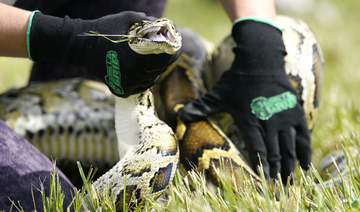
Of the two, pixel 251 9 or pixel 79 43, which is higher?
pixel 251 9

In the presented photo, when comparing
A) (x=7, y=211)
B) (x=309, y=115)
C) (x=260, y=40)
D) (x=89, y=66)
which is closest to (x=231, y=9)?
(x=260, y=40)

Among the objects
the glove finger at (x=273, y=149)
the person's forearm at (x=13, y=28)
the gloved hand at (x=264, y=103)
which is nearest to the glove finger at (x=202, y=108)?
the gloved hand at (x=264, y=103)

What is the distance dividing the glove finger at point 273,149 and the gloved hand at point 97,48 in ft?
2.71

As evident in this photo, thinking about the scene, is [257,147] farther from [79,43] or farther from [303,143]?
[79,43]

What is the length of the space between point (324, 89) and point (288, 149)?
93.3 inches

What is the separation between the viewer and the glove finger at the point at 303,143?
2.77 metres

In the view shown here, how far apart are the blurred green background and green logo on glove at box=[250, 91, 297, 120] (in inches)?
17.6

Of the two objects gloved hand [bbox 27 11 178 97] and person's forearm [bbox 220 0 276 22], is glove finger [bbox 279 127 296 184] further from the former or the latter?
gloved hand [bbox 27 11 178 97]

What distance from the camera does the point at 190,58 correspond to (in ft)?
10.8

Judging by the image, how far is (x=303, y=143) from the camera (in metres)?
2.77

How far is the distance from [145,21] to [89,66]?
1.44 ft

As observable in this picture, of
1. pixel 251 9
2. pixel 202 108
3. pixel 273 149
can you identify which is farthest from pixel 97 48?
pixel 273 149

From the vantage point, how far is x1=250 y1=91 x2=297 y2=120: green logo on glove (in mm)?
2695

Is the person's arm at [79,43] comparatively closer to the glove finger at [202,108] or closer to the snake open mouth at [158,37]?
the snake open mouth at [158,37]
